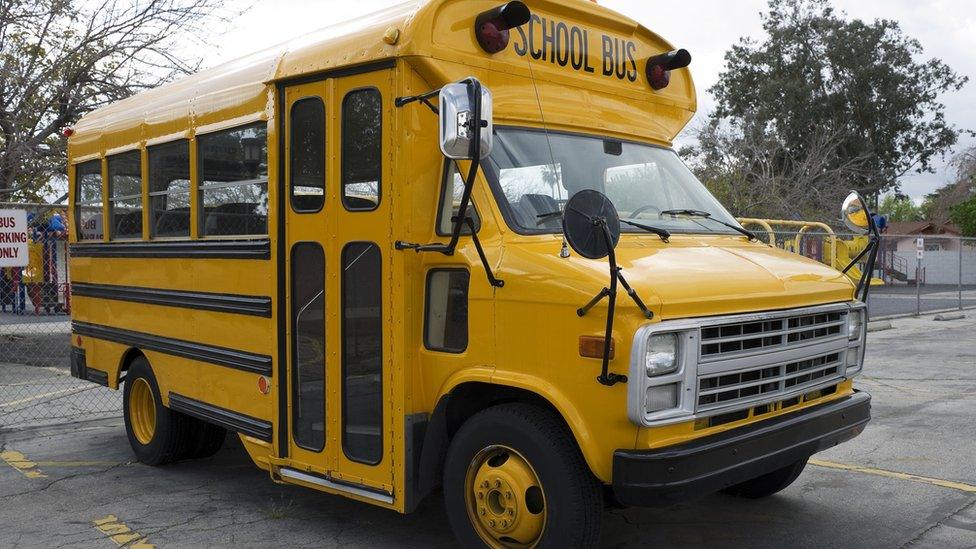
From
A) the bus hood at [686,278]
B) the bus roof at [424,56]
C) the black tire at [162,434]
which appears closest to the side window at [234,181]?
the bus roof at [424,56]

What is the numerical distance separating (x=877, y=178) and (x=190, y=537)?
141 ft

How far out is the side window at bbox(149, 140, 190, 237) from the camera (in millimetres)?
6203

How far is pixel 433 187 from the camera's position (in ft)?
14.9

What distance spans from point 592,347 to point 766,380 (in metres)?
0.98

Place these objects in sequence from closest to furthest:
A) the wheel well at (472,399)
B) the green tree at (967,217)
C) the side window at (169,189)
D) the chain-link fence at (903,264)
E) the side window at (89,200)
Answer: the wheel well at (472,399)
the side window at (169,189)
the side window at (89,200)
the chain-link fence at (903,264)
the green tree at (967,217)

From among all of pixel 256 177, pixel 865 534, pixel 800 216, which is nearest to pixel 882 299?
pixel 800 216

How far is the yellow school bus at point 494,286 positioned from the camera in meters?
3.85

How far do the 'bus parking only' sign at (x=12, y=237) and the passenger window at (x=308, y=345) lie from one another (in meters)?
4.18

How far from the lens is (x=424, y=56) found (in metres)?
4.41

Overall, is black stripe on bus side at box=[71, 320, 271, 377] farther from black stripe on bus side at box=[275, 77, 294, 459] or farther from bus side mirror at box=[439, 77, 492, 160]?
bus side mirror at box=[439, 77, 492, 160]

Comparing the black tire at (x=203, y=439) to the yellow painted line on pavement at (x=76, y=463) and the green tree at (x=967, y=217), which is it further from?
the green tree at (x=967, y=217)

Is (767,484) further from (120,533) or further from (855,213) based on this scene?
(120,533)

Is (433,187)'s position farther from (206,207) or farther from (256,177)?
(206,207)

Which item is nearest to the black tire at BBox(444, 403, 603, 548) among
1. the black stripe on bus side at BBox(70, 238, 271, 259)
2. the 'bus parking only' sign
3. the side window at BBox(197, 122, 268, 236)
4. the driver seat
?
the driver seat
